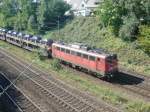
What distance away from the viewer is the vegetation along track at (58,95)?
101ft

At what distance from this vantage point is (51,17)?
293ft

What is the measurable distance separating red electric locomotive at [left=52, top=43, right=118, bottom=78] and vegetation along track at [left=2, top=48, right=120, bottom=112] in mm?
5107

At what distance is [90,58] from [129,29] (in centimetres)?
1256

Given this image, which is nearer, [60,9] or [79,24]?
[79,24]

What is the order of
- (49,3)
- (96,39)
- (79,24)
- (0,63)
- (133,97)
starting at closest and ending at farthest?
(133,97) < (0,63) < (96,39) < (79,24) < (49,3)

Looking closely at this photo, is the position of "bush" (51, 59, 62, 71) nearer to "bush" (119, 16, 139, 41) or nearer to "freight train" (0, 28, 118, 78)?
"freight train" (0, 28, 118, 78)

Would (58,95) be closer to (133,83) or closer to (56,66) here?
(133,83)

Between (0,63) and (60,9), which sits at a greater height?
(60,9)

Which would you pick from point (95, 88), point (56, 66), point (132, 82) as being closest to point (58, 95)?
point (95, 88)

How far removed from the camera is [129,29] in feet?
170

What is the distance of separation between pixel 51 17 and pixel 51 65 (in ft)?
136

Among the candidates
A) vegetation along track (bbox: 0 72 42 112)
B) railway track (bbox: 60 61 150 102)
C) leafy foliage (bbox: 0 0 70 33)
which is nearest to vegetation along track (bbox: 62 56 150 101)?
railway track (bbox: 60 61 150 102)

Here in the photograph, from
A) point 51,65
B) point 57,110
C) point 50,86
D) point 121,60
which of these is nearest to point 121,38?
point 121,60

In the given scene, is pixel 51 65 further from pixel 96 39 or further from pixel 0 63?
pixel 96 39
